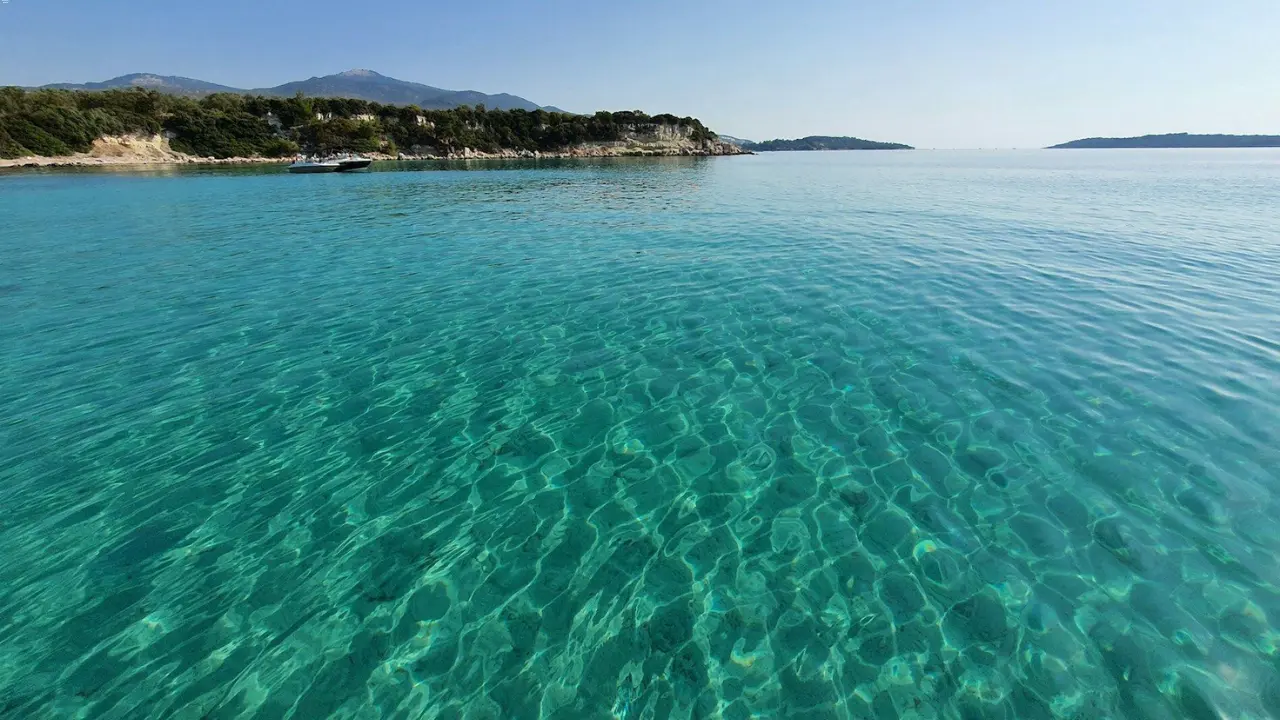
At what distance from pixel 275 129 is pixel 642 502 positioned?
15186 cm

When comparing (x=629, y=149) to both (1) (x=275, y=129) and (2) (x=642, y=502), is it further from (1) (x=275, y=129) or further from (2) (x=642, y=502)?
(2) (x=642, y=502)

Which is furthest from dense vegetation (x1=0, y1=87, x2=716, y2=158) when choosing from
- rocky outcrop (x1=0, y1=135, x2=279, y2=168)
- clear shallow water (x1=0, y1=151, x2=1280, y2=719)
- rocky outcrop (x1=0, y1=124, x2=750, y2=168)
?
clear shallow water (x1=0, y1=151, x2=1280, y2=719)

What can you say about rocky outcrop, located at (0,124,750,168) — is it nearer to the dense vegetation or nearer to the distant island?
the distant island

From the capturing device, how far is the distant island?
8806cm

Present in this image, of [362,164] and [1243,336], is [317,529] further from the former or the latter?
[362,164]

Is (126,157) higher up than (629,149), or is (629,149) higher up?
(629,149)

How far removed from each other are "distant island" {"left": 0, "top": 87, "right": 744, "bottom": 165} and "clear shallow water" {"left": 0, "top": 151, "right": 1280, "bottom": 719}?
11371cm

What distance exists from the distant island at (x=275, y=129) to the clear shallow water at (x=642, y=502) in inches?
4477

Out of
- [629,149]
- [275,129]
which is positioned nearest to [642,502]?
[275,129]

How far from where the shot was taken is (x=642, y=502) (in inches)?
267

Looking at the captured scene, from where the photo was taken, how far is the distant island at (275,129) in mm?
88062

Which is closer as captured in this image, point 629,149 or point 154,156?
point 154,156

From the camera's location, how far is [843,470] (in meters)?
7.34

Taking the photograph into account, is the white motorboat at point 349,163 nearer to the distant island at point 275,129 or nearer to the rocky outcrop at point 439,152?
the rocky outcrop at point 439,152
